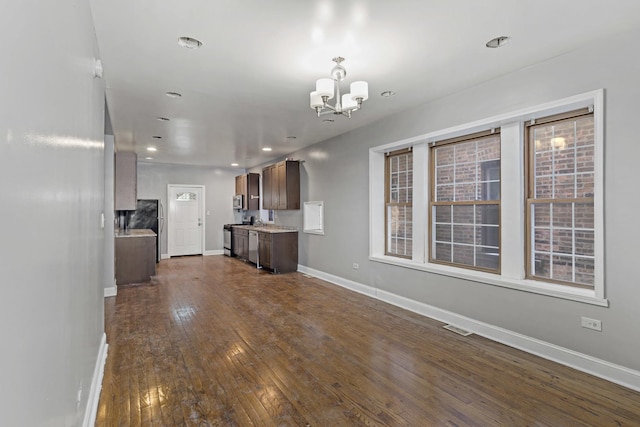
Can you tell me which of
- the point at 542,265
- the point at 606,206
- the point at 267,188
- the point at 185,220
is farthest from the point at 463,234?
the point at 185,220

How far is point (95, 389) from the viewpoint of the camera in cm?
240

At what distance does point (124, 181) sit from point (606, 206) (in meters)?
6.56

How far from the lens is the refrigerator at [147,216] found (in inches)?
345

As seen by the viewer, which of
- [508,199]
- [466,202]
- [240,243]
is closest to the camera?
[508,199]

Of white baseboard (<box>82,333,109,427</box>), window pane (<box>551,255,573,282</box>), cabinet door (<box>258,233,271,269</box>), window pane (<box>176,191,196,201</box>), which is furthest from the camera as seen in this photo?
window pane (<box>176,191,196,201</box>)

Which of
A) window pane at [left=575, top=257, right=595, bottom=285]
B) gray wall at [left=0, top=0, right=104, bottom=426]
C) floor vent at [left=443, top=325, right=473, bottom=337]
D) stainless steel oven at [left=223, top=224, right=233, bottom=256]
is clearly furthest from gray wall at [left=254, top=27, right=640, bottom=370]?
stainless steel oven at [left=223, top=224, right=233, bottom=256]

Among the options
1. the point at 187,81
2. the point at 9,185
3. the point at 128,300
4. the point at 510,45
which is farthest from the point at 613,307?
the point at 128,300

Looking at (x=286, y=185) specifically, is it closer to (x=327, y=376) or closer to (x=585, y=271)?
(x=327, y=376)

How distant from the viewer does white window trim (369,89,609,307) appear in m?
2.78

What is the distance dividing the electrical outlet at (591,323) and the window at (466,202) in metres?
0.94

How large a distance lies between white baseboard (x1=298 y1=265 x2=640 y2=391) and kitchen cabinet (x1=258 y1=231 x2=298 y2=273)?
2610 millimetres

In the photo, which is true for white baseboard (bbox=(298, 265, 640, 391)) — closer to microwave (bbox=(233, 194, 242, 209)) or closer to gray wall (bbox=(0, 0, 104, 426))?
gray wall (bbox=(0, 0, 104, 426))

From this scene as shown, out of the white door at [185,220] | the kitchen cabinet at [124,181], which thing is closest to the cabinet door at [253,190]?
the white door at [185,220]

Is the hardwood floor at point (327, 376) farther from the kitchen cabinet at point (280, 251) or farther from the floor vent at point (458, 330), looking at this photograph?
the kitchen cabinet at point (280, 251)
